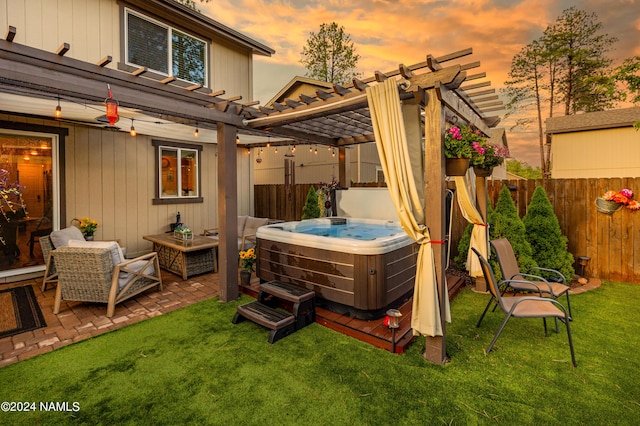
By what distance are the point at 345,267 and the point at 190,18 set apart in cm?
586

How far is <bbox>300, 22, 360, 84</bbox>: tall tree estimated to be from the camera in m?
15.3

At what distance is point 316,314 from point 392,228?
8.44ft

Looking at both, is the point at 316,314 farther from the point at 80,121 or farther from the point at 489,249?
the point at 80,121

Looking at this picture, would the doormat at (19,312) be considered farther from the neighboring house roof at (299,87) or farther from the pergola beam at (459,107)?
the neighboring house roof at (299,87)

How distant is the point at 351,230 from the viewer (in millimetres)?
6242

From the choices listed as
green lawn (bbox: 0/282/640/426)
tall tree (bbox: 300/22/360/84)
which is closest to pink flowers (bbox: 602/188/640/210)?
green lawn (bbox: 0/282/640/426)

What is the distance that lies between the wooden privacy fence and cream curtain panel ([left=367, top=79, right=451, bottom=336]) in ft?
12.6

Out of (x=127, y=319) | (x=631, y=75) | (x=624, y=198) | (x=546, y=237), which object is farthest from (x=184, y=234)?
(x=631, y=75)

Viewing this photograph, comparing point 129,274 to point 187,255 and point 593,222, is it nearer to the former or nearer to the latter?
point 187,255

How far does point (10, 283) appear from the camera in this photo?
499 cm

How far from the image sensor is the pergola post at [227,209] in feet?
14.0

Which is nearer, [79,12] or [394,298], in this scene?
[394,298]

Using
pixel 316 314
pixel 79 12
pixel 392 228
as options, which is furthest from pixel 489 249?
pixel 79 12

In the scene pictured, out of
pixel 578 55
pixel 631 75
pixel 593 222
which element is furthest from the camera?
pixel 578 55
